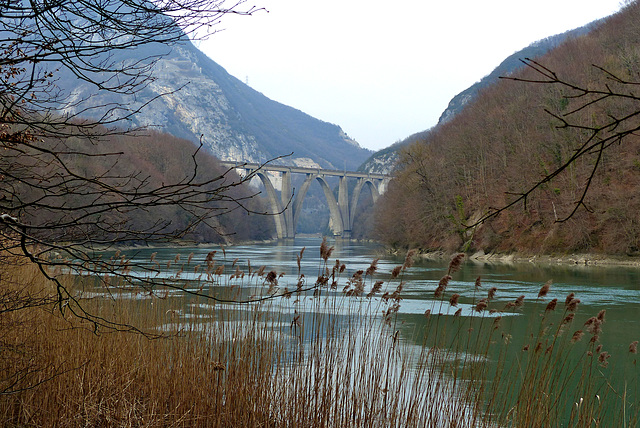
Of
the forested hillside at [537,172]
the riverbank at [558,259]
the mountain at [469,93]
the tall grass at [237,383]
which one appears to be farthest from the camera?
the mountain at [469,93]

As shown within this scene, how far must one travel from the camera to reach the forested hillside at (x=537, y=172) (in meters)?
31.2

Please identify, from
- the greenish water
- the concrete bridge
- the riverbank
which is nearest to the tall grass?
the greenish water

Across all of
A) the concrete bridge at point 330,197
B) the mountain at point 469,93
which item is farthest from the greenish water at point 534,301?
the mountain at point 469,93

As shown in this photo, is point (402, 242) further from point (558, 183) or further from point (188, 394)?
point (188, 394)

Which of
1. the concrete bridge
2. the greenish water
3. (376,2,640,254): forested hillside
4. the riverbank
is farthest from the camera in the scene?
the concrete bridge

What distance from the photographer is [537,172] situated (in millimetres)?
36219

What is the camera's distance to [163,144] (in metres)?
71.6

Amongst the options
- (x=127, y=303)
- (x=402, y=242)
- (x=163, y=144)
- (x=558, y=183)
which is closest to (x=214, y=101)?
(x=163, y=144)

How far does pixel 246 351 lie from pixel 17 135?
286cm

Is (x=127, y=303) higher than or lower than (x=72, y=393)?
higher

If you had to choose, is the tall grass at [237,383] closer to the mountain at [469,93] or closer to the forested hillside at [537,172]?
the forested hillside at [537,172]

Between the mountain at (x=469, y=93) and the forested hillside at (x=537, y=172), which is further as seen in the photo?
the mountain at (x=469, y=93)

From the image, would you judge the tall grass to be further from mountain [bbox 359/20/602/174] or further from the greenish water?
mountain [bbox 359/20/602/174]

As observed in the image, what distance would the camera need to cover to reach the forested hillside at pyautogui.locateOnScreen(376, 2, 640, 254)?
3122 centimetres
